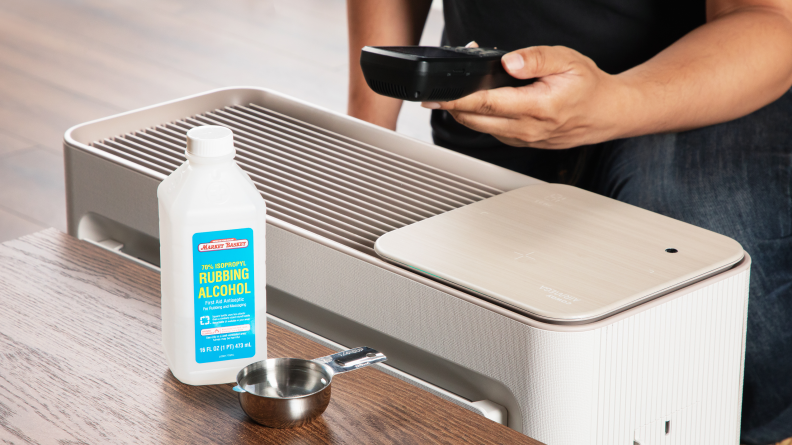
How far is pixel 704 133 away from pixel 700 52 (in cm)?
14

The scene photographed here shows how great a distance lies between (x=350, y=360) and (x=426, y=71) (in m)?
0.23

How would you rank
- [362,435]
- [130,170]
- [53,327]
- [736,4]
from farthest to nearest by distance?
1. [736,4]
2. [130,170]
3. [53,327]
4. [362,435]

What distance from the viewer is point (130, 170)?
2.62 ft

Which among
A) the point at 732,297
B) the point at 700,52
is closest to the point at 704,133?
the point at 700,52

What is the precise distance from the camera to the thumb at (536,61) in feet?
2.32

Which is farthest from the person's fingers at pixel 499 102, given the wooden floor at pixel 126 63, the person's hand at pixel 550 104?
the wooden floor at pixel 126 63

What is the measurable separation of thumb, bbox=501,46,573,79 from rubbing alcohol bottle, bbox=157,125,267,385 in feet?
0.90

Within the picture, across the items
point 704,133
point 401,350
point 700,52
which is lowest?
point 401,350

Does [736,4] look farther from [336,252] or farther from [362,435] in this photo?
[362,435]

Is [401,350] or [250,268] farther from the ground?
[250,268]

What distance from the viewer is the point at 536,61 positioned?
723mm

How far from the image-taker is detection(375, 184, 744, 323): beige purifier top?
23.5 inches

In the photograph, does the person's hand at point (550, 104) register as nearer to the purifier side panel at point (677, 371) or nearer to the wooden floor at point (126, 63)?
the purifier side panel at point (677, 371)

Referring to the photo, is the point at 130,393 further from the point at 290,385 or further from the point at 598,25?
the point at 598,25
